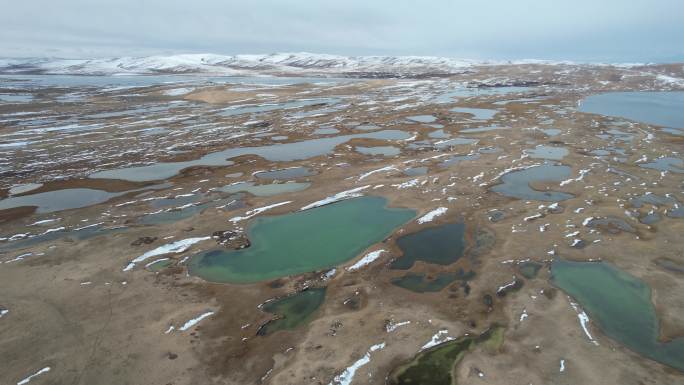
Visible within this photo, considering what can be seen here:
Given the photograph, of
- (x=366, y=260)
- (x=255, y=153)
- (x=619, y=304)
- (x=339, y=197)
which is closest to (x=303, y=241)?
(x=366, y=260)

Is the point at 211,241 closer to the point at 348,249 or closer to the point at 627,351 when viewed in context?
the point at 348,249

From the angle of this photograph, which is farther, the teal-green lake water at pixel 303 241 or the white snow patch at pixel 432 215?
the white snow patch at pixel 432 215

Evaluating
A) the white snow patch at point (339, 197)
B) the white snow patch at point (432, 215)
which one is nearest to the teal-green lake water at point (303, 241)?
the white snow patch at point (339, 197)

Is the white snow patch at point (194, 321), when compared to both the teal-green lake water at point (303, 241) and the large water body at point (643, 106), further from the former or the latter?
the large water body at point (643, 106)

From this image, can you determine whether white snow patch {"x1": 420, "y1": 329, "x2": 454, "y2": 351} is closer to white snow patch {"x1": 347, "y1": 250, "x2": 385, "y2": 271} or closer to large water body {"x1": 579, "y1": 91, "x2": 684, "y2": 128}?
white snow patch {"x1": 347, "y1": 250, "x2": 385, "y2": 271}

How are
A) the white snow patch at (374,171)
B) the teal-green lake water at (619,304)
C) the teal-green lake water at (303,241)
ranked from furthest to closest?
the white snow patch at (374,171) < the teal-green lake water at (303,241) < the teal-green lake water at (619,304)

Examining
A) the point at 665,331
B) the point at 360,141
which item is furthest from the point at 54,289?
the point at 360,141

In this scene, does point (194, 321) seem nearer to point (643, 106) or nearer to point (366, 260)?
point (366, 260)
